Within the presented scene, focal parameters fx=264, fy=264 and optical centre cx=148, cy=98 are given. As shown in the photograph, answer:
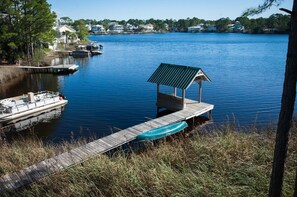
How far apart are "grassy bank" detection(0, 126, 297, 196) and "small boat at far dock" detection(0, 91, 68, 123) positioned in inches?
638

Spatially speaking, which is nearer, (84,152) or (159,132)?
(84,152)

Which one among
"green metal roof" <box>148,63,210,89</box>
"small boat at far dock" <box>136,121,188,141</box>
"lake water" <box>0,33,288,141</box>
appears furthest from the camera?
"lake water" <box>0,33,288,141</box>

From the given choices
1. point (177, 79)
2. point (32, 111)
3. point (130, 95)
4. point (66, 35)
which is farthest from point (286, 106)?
point (66, 35)

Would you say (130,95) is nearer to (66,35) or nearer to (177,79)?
(177,79)

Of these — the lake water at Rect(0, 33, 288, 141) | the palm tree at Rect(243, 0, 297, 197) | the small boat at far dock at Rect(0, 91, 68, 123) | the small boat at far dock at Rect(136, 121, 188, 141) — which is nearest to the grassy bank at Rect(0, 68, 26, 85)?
the lake water at Rect(0, 33, 288, 141)

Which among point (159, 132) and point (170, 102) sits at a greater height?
point (170, 102)

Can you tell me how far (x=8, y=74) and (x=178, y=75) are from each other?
25243 mm

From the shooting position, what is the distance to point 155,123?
17672 mm

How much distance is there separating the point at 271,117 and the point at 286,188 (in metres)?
17.9

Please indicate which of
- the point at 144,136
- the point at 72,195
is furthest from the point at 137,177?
the point at 144,136

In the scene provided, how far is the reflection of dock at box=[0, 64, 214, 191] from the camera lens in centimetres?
907

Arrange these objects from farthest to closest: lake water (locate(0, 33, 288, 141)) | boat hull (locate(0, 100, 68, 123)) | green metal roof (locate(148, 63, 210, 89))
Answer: lake water (locate(0, 33, 288, 141)) → boat hull (locate(0, 100, 68, 123)) → green metal roof (locate(148, 63, 210, 89))

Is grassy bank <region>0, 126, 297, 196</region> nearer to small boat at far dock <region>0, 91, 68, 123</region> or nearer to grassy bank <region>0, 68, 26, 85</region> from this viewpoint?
small boat at far dock <region>0, 91, 68, 123</region>

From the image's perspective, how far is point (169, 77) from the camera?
2100 centimetres
